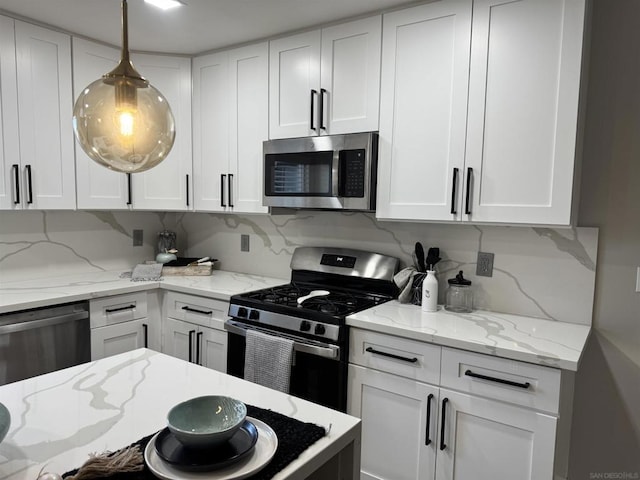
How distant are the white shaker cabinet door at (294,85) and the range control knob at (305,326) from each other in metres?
1.03

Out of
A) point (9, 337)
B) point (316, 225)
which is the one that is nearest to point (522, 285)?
point (316, 225)

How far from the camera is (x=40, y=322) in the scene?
229 centimetres

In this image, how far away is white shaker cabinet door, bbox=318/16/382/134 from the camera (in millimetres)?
2268

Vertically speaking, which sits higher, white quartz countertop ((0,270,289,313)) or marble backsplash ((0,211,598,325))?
marble backsplash ((0,211,598,325))

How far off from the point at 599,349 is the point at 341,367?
1.19 metres

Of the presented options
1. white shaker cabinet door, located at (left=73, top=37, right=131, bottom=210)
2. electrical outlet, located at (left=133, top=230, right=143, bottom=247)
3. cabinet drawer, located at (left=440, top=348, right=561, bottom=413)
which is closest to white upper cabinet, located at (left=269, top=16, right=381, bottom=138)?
white shaker cabinet door, located at (left=73, top=37, right=131, bottom=210)

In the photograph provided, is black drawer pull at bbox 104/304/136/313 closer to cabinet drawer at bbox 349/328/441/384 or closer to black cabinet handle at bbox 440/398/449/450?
cabinet drawer at bbox 349/328/441/384

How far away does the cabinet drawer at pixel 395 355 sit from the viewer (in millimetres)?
1894

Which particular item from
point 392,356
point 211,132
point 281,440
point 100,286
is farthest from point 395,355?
point 211,132

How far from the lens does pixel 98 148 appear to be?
3.84 feet

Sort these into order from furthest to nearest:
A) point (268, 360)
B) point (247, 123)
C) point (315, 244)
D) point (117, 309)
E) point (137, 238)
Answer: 1. point (137, 238)
2. point (315, 244)
3. point (247, 123)
4. point (117, 309)
5. point (268, 360)

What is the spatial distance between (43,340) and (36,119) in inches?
47.9

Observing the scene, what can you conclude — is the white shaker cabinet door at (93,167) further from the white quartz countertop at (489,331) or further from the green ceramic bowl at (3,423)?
the green ceramic bowl at (3,423)

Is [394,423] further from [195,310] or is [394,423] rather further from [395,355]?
[195,310]
